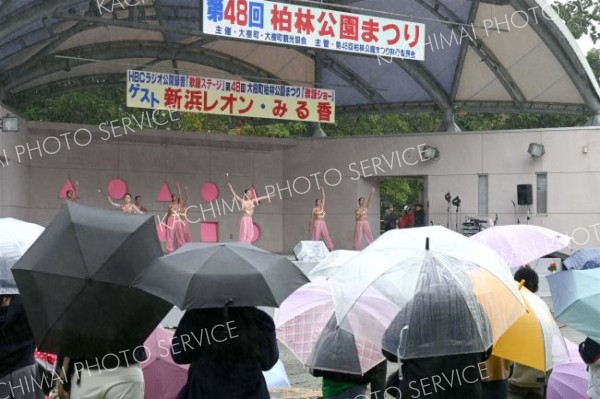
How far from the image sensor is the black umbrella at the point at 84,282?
11.7 ft

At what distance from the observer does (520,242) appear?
6445 mm

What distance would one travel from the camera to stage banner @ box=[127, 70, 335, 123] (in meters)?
16.0

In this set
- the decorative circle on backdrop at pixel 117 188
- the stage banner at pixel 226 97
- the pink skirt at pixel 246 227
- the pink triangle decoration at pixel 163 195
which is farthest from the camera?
the pink triangle decoration at pixel 163 195

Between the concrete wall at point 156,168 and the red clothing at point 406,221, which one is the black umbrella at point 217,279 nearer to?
the concrete wall at point 156,168

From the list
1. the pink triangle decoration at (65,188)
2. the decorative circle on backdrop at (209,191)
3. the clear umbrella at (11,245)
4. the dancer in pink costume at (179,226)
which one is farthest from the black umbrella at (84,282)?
the decorative circle on backdrop at (209,191)

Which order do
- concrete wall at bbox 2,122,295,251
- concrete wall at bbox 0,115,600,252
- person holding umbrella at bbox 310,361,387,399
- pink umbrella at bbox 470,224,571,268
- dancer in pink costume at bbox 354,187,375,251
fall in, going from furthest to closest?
concrete wall at bbox 2,122,295,251 → dancer in pink costume at bbox 354,187,375,251 → concrete wall at bbox 0,115,600,252 → pink umbrella at bbox 470,224,571,268 → person holding umbrella at bbox 310,361,387,399

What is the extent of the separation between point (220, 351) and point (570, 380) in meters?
2.53

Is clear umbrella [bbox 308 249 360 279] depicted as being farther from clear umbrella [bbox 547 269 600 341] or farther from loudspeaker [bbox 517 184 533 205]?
loudspeaker [bbox 517 184 533 205]

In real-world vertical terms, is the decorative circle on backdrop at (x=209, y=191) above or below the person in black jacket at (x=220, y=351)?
above

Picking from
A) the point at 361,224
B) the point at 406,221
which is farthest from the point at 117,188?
the point at 406,221

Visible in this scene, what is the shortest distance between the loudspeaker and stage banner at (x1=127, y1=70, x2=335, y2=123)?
513cm

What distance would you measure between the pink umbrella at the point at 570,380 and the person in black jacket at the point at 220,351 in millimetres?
2293

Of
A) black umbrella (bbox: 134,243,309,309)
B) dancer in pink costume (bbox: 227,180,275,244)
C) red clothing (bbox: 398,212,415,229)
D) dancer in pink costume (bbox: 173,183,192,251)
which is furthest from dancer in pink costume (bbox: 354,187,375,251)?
black umbrella (bbox: 134,243,309,309)

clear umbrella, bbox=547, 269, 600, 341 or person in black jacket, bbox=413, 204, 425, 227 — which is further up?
person in black jacket, bbox=413, 204, 425, 227
